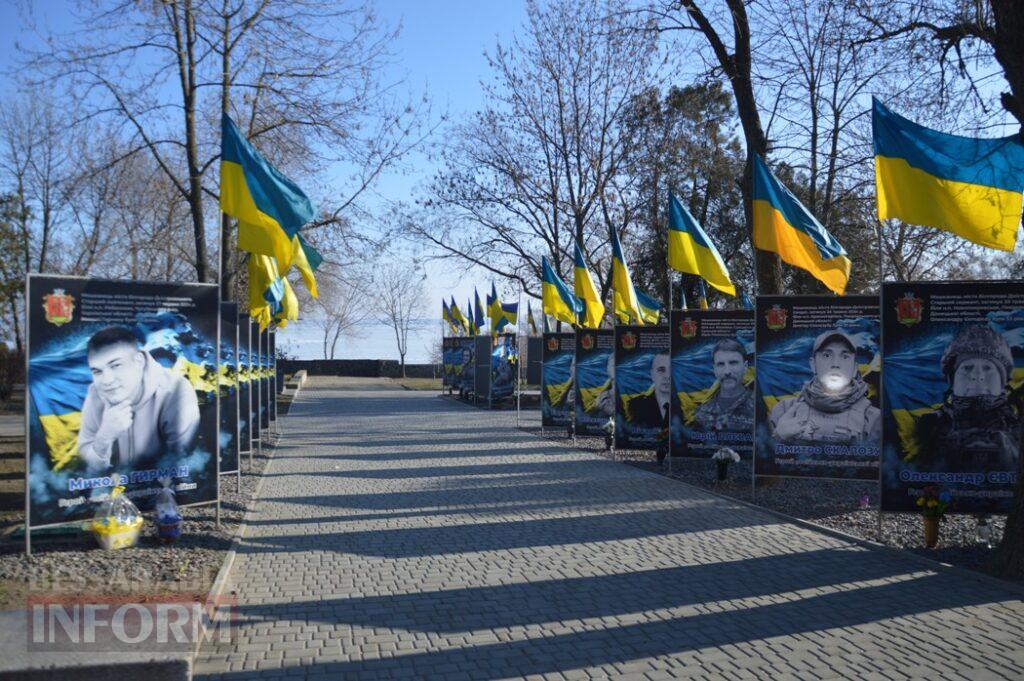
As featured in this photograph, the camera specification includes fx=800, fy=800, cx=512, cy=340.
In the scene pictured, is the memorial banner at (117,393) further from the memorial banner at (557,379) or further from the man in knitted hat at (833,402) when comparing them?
the memorial banner at (557,379)

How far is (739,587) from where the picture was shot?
718 centimetres

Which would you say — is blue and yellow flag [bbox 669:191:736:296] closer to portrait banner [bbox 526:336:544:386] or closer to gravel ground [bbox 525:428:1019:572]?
gravel ground [bbox 525:428:1019:572]

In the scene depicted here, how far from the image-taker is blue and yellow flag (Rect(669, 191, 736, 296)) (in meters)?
13.1

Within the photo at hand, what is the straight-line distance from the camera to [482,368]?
106ft

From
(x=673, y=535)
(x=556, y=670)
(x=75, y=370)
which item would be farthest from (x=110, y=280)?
(x=673, y=535)

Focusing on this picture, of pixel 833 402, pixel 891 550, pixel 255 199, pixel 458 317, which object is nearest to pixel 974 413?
pixel 891 550

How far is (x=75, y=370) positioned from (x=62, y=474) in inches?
39.6

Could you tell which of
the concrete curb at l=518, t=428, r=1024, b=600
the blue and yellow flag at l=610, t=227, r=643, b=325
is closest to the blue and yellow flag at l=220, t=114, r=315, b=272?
the concrete curb at l=518, t=428, r=1024, b=600

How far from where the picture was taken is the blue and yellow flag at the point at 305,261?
1142 cm

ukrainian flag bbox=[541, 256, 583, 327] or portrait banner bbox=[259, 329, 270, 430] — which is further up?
ukrainian flag bbox=[541, 256, 583, 327]

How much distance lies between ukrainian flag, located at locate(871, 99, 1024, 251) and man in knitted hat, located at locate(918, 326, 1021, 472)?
113 centimetres

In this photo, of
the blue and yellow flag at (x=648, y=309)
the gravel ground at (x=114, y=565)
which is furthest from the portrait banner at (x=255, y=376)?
the blue and yellow flag at (x=648, y=309)

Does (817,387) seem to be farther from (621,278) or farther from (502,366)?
(502,366)

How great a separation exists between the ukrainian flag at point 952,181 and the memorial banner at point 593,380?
32.1 feet
